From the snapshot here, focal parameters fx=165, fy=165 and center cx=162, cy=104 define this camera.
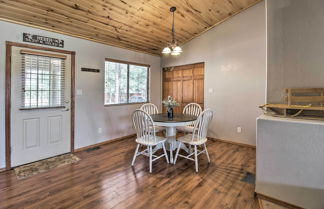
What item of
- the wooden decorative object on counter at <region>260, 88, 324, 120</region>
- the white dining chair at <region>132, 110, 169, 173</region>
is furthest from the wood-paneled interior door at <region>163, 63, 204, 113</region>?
the wooden decorative object on counter at <region>260, 88, 324, 120</region>

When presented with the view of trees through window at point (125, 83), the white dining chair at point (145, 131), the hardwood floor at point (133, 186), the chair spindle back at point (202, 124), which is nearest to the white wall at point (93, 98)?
the view of trees through window at point (125, 83)

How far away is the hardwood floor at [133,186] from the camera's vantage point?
183 centimetres

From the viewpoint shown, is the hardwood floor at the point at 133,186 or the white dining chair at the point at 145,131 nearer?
the hardwood floor at the point at 133,186

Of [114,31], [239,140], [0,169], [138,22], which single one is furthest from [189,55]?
[0,169]

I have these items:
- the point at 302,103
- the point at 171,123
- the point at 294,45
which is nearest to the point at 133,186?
the point at 171,123

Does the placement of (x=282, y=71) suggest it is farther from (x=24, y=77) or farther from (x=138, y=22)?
(x=24, y=77)

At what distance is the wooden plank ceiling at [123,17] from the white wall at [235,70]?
0.28 metres

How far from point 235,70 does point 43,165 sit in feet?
13.8

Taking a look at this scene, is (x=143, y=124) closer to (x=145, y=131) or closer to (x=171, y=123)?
(x=145, y=131)

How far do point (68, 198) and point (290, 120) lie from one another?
263 centimetres

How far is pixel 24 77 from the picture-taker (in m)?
2.73

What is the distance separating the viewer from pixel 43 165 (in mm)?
2756

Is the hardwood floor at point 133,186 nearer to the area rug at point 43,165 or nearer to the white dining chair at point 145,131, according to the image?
the area rug at point 43,165

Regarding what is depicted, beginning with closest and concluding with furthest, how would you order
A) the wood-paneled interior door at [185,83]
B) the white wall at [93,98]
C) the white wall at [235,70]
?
the white wall at [93,98], the white wall at [235,70], the wood-paneled interior door at [185,83]
